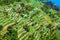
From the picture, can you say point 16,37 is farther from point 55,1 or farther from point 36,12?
point 55,1

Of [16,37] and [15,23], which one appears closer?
[16,37]

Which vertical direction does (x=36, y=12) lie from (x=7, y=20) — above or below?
below

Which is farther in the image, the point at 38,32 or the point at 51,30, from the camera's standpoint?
the point at 51,30

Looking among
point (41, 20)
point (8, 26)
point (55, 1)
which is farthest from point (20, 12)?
point (55, 1)

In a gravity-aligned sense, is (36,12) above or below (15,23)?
below

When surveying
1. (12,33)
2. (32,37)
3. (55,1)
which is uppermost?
(12,33)

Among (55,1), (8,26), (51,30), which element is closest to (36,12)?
(51,30)

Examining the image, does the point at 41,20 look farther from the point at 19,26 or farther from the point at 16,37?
the point at 16,37

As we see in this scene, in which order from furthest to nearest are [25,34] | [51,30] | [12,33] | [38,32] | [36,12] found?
[36,12], [51,30], [38,32], [25,34], [12,33]

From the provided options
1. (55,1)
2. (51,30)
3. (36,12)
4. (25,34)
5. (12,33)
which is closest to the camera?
(12,33)
